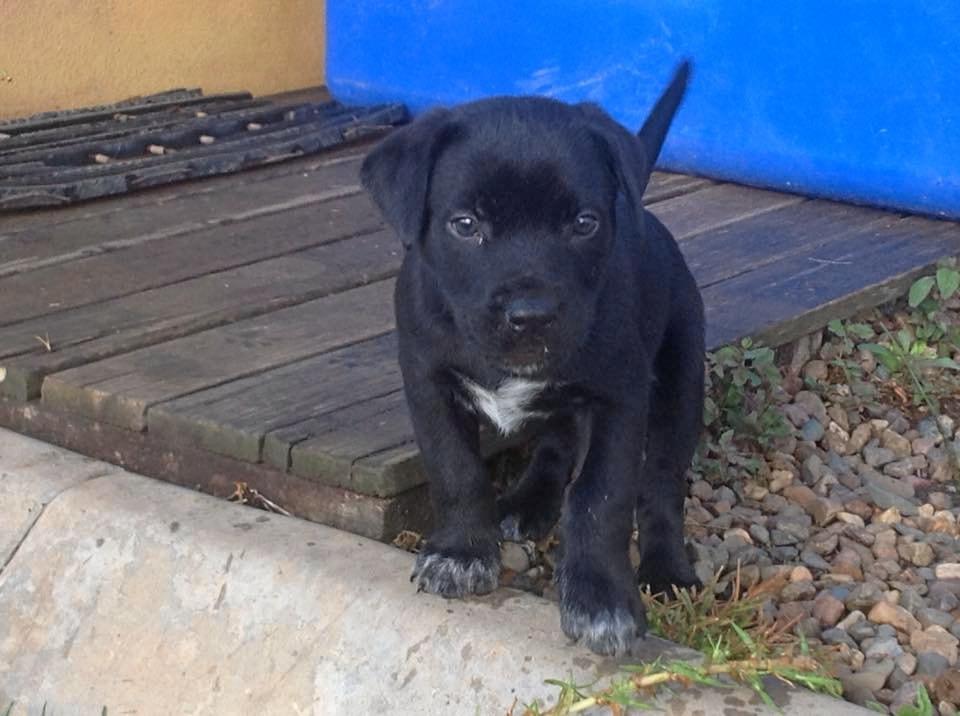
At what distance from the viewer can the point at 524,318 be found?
2654 millimetres

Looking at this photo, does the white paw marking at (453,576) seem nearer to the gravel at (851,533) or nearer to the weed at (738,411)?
the gravel at (851,533)

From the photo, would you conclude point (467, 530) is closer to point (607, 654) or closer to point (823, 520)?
point (607, 654)

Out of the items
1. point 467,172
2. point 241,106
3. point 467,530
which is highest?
point 467,172

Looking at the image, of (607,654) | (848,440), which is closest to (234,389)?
(607,654)

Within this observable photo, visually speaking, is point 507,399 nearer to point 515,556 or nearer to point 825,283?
point 515,556

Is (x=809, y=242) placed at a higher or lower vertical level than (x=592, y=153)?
lower

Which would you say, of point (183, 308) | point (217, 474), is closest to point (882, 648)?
point (217, 474)

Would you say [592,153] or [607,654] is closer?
[607,654]

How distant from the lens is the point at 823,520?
3654mm

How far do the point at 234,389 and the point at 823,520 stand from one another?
1430 millimetres

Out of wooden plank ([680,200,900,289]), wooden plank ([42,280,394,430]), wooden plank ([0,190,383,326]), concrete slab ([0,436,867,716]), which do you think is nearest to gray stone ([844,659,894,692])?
concrete slab ([0,436,867,716])

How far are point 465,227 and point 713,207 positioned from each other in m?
2.67

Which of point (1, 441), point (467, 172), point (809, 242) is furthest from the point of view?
point (809, 242)

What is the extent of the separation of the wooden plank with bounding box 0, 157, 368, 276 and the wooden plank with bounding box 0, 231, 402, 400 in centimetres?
45
